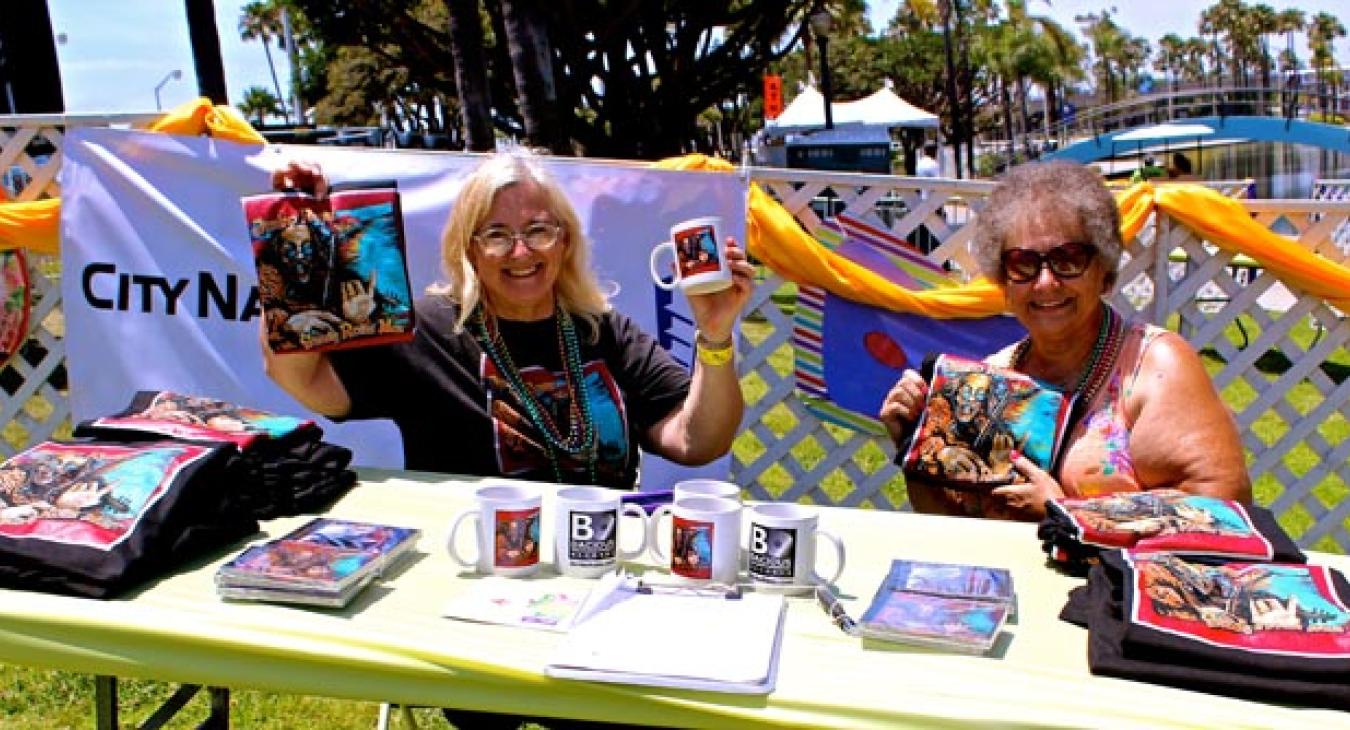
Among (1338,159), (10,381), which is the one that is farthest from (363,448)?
(1338,159)

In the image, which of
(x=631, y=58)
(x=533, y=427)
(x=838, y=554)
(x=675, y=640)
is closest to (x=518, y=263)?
(x=533, y=427)

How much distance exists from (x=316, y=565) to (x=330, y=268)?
0.69m

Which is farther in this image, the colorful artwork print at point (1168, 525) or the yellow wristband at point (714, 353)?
the yellow wristband at point (714, 353)

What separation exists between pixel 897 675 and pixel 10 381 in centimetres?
643

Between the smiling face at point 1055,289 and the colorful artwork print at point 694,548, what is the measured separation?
95cm

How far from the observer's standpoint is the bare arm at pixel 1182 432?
195cm

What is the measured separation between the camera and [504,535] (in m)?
1.56

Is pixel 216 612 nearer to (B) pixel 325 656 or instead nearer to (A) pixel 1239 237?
(B) pixel 325 656

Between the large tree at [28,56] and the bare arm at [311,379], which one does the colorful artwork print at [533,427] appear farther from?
the large tree at [28,56]

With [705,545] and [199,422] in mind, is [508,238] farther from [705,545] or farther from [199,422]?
[705,545]

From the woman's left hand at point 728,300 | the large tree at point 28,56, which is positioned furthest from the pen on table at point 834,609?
the large tree at point 28,56

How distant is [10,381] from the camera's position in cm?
634

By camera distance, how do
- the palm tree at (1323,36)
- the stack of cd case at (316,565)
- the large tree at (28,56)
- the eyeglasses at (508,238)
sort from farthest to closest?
the palm tree at (1323,36) < the large tree at (28,56) < the eyeglasses at (508,238) < the stack of cd case at (316,565)

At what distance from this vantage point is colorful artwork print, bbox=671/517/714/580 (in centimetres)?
152
